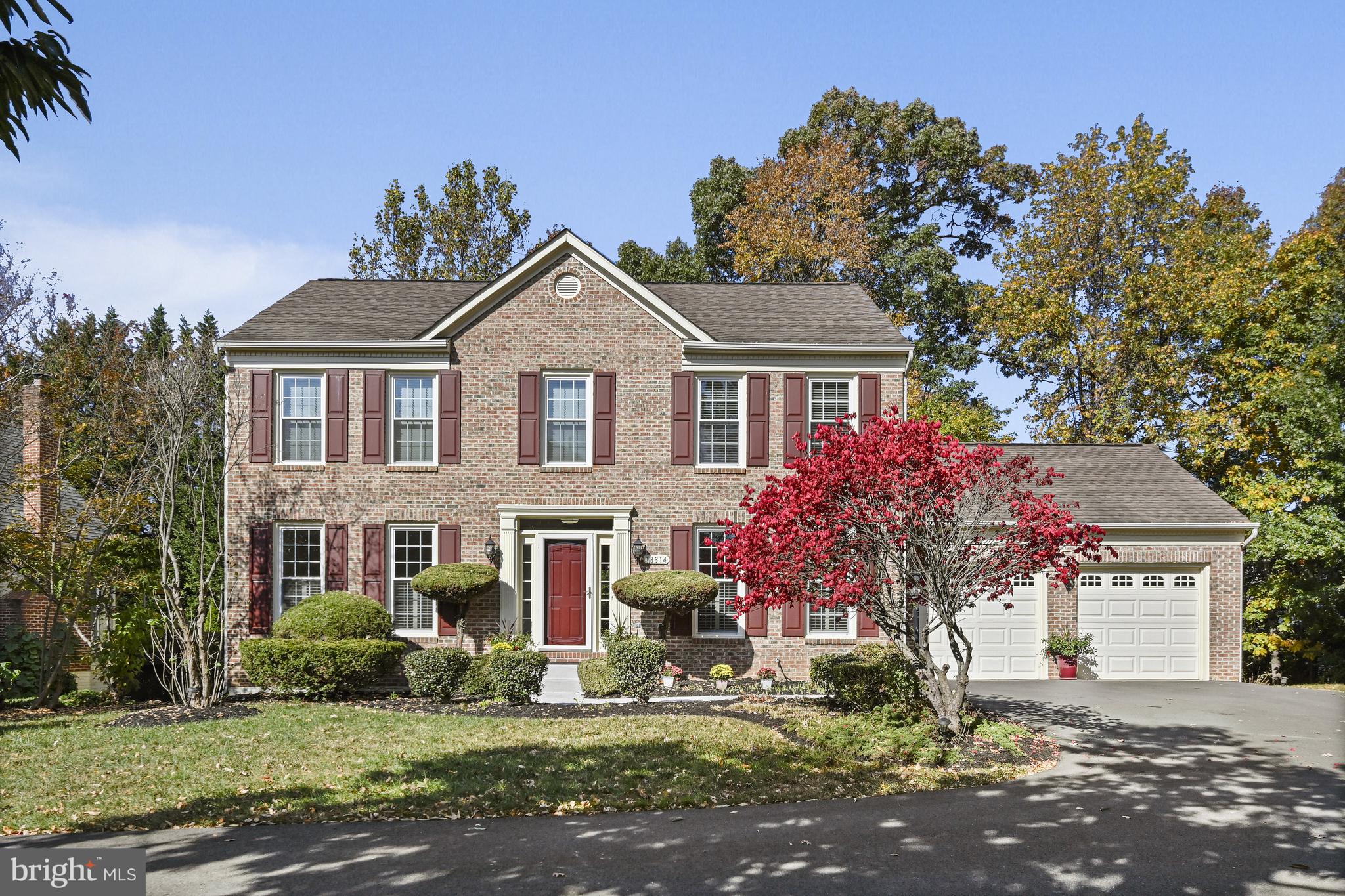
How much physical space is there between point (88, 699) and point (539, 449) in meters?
8.64

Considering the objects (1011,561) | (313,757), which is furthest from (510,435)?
(1011,561)

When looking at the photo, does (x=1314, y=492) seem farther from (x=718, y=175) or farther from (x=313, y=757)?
A: (x=718, y=175)

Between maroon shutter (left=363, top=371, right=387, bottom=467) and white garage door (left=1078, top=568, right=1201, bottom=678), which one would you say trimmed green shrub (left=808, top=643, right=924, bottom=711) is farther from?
maroon shutter (left=363, top=371, right=387, bottom=467)

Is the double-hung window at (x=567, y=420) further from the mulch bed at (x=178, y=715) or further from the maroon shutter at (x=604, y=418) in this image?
the mulch bed at (x=178, y=715)

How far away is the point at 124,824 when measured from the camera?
7734 millimetres

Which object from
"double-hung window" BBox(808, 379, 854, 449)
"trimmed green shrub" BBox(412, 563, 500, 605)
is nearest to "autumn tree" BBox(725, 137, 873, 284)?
"double-hung window" BBox(808, 379, 854, 449)

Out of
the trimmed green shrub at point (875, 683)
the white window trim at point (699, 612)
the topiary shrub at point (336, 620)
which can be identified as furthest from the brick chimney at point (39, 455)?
the trimmed green shrub at point (875, 683)

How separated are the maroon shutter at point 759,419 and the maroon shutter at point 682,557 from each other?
1729mm

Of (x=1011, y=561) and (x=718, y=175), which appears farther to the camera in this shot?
(x=718, y=175)

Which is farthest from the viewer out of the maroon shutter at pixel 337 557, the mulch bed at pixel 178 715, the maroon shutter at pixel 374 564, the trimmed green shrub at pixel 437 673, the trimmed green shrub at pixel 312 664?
the maroon shutter at pixel 337 557

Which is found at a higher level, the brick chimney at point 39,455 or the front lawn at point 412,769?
the brick chimney at point 39,455

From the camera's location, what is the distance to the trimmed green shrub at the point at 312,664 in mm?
14844

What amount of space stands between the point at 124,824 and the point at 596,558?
10225mm

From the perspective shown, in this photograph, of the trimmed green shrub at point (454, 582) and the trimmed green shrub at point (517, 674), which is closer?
the trimmed green shrub at point (517, 674)
